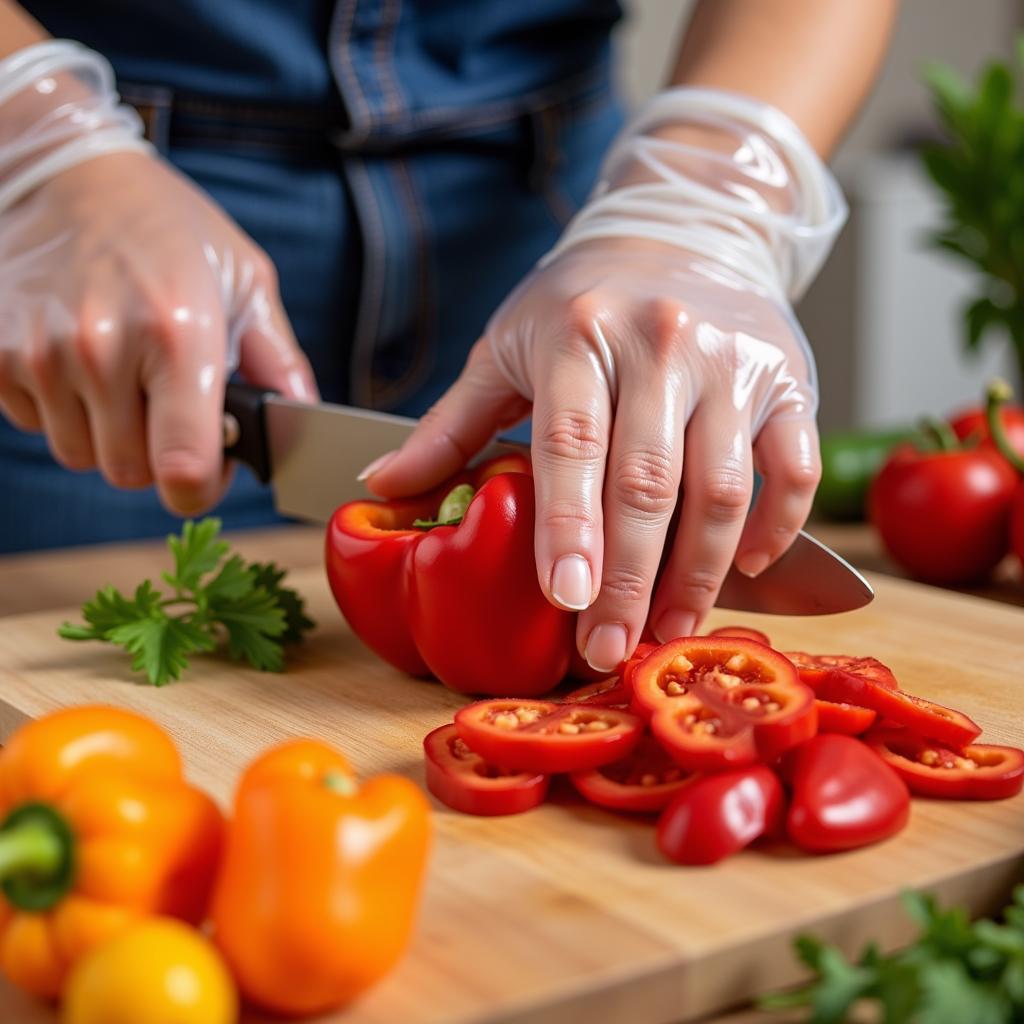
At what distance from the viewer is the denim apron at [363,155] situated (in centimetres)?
195

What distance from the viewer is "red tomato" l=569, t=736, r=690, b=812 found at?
1.05 m

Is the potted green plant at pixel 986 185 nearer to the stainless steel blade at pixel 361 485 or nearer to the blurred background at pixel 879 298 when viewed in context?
the stainless steel blade at pixel 361 485

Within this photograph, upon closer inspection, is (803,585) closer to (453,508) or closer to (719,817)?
(453,508)

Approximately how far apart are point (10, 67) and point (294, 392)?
1.62 feet

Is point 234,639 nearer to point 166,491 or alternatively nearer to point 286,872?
point 166,491

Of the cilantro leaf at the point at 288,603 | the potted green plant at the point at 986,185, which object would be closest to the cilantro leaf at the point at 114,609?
the cilantro leaf at the point at 288,603

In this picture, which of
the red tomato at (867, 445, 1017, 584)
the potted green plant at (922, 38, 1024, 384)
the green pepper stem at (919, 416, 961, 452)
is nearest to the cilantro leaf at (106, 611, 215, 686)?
the red tomato at (867, 445, 1017, 584)

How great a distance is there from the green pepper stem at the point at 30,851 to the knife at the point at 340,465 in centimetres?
77

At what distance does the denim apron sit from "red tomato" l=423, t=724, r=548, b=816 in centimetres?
108

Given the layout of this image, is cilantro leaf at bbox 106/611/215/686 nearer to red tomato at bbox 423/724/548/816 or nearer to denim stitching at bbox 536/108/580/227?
red tomato at bbox 423/724/548/816

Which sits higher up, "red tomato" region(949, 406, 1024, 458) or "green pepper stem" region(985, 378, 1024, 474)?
"green pepper stem" region(985, 378, 1024, 474)

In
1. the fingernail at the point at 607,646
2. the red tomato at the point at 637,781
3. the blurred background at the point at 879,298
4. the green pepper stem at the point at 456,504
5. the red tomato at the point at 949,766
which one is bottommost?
Answer: the blurred background at the point at 879,298

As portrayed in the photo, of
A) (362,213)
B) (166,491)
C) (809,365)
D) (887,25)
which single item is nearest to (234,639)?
(166,491)

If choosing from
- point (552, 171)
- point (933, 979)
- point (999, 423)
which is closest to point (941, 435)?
point (999, 423)
